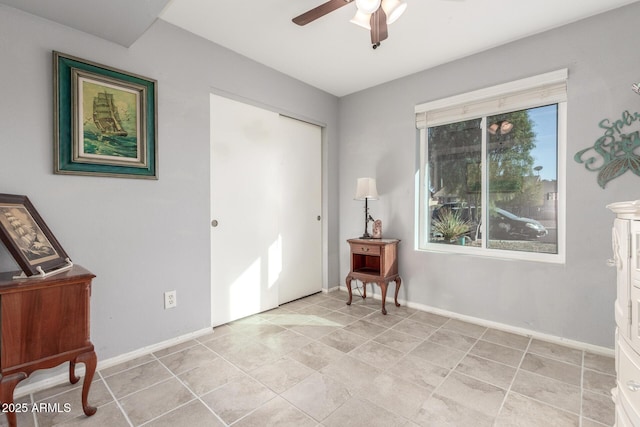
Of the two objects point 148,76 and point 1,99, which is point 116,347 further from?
point 148,76

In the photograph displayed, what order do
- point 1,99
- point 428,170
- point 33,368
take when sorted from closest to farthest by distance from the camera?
1. point 33,368
2. point 1,99
3. point 428,170

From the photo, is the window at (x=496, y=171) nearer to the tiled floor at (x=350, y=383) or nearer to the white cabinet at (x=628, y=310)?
the tiled floor at (x=350, y=383)

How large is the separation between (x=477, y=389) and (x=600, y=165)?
1830mm

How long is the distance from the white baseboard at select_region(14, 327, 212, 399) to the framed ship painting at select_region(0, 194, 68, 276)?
767 mm

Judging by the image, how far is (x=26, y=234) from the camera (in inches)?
60.0

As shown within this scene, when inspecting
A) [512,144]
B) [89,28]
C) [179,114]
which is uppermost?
[89,28]

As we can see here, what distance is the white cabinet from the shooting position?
3.42 ft

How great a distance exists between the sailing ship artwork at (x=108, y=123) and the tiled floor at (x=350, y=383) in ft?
4.73

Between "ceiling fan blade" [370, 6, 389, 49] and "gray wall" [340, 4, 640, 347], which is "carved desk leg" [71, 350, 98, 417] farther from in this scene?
"gray wall" [340, 4, 640, 347]

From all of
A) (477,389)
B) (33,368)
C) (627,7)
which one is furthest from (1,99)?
(627,7)

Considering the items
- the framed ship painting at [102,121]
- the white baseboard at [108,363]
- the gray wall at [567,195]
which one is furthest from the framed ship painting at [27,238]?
the gray wall at [567,195]

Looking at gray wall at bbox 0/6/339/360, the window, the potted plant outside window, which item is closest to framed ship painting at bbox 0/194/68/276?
gray wall at bbox 0/6/339/360

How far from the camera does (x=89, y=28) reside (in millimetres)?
1875

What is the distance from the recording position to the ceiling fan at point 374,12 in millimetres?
1642
